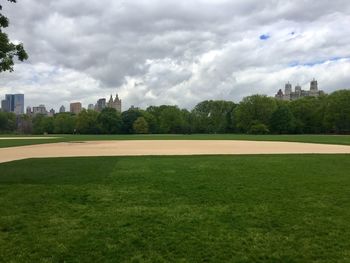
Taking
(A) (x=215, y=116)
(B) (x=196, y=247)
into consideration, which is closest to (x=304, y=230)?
(B) (x=196, y=247)

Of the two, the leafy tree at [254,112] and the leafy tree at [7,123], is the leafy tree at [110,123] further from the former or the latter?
the leafy tree at [7,123]

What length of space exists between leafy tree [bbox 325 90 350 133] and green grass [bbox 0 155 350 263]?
9465 cm

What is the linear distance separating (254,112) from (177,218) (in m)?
107

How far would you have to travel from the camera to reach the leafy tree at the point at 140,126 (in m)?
124

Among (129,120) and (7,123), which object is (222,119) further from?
(7,123)

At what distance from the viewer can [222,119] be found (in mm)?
131000

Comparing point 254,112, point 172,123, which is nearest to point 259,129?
point 254,112

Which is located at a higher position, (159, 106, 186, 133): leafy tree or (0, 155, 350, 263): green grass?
(159, 106, 186, 133): leafy tree

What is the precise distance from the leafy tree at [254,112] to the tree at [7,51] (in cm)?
10191

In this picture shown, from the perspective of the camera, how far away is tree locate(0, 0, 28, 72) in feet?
34.6

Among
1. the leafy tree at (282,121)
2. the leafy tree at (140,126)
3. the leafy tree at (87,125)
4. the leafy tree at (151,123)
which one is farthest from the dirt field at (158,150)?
the leafy tree at (151,123)

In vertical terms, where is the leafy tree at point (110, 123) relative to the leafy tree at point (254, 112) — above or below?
below

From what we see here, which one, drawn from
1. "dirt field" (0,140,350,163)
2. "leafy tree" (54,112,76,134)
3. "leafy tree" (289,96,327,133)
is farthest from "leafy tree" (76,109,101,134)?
"dirt field" (0,140,350,163)

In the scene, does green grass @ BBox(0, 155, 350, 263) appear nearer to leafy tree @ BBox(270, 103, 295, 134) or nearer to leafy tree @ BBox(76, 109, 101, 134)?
leafy tree @ BBox(270, 103, 295, 134)
